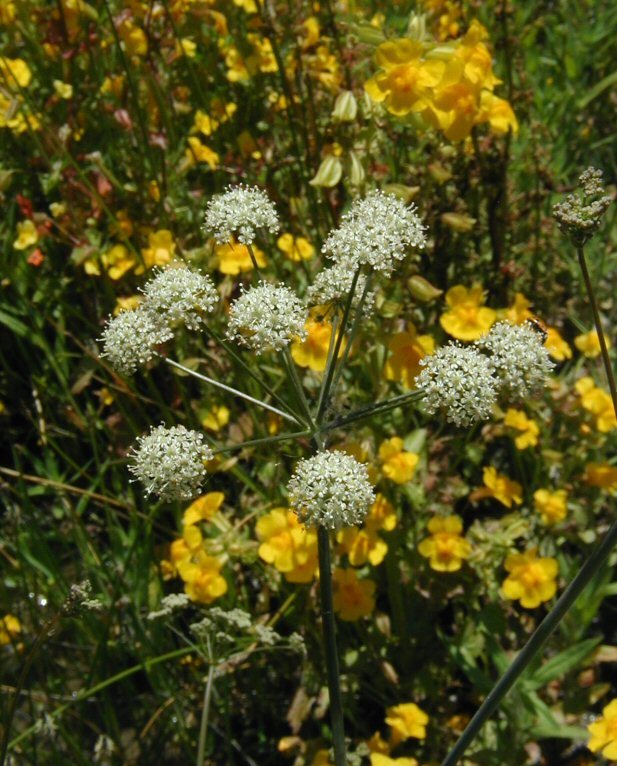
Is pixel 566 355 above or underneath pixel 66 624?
above

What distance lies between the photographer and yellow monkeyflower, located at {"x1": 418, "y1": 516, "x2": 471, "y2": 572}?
2.24m

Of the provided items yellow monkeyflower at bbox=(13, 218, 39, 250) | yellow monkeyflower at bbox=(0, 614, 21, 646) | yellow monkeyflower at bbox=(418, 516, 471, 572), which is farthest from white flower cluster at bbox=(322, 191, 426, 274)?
yellow monkeyflower at bbox=(13, 218, 39, 250)

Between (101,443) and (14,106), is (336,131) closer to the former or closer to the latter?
(14,106)

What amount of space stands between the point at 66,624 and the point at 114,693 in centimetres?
28

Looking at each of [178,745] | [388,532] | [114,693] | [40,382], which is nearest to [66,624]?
[114,693]

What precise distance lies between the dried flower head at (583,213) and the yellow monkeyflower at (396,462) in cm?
98

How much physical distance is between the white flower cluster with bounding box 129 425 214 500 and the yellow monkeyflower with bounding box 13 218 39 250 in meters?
1.52

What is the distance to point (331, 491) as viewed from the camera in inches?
55.3

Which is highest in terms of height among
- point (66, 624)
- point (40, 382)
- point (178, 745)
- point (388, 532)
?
point (40, 382)

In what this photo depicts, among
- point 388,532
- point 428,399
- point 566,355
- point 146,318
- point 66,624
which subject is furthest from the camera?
point 566,355

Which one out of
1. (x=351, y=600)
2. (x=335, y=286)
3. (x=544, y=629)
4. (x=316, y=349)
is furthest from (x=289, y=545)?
(x=544, y=629)

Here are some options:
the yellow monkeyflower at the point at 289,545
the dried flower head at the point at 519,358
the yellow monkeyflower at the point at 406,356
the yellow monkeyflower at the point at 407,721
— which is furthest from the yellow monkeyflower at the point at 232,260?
the yellow monkeyflower at the point at 407,721

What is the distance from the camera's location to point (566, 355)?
2.74m

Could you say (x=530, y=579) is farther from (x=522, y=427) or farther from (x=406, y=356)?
(x=406, y=356)
